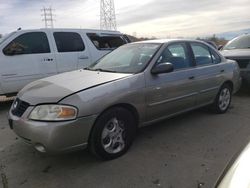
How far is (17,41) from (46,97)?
3.59 m

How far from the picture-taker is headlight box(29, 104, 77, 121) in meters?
3.37

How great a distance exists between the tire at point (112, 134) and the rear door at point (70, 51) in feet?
12.2

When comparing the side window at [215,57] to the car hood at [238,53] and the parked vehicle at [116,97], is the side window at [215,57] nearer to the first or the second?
the parked vehicle at [116,97]

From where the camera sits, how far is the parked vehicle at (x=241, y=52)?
24.3ft

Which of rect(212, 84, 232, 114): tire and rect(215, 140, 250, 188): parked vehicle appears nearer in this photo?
rect(215, 140, 250, 188): parked vehicle

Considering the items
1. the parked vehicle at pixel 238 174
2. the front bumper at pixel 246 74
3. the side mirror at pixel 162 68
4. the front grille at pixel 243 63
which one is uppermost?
the side mirror at pixel 162 68

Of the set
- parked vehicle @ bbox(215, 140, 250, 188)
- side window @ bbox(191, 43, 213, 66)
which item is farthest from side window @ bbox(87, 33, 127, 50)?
parked vehicle @ bbox(215, 140, 250, 188)

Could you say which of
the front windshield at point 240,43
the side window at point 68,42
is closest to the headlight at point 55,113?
the side window at point 68,42

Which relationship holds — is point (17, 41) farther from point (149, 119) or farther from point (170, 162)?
point (170, 162)

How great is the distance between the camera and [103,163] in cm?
377

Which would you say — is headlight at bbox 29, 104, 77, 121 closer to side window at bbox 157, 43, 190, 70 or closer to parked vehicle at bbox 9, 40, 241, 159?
parked vehicle at bbox 9, 40, 241, 159

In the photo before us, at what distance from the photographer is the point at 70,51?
7.40m

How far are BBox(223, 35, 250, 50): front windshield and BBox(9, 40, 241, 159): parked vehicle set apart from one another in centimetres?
342

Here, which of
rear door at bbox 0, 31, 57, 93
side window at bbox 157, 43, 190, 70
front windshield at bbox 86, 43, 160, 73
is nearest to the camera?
front windshield at bbox 86, 43, 160, 73
